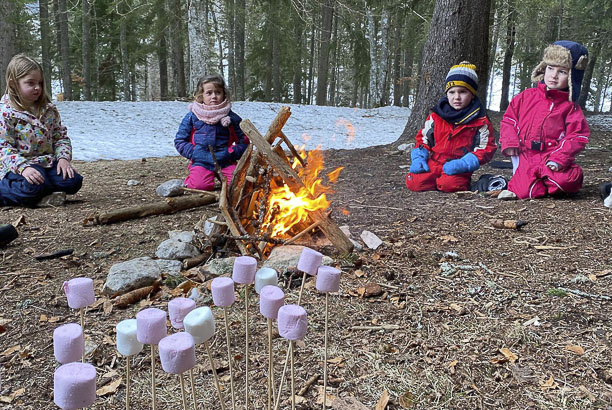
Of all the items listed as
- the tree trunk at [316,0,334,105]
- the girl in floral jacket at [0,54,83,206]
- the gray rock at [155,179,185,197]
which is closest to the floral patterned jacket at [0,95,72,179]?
the girl in floral jacket at [0,54,83,206]

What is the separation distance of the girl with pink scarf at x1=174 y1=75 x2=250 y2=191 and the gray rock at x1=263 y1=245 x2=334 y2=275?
2288mm

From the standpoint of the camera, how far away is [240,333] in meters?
2.45

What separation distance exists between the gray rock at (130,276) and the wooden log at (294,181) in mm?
1151

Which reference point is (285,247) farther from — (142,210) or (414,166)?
(414,166)

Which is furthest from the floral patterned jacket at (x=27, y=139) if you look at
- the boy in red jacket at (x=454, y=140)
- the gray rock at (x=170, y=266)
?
the boy in red jacket at (x=454, y=140)

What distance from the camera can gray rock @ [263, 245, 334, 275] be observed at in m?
3.01

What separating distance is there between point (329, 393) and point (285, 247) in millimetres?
1397

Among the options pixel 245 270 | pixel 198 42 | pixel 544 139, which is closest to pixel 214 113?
pixel 544 139

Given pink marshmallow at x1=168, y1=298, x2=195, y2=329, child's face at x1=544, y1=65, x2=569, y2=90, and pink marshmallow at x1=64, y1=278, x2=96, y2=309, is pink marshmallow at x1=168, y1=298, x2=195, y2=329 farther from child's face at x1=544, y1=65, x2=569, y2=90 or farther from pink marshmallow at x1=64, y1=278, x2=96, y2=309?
child's face at x1=544, y1=65, x2=569, y2=90

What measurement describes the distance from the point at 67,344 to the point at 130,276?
185 cm

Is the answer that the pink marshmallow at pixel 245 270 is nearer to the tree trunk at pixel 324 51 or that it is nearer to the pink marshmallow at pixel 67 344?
the pink marshmallow at pixel 67 344

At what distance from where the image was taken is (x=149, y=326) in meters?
1.17

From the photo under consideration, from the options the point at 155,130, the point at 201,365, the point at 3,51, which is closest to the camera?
the point at 201,365

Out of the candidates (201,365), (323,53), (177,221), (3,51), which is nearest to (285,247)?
(201,365)
